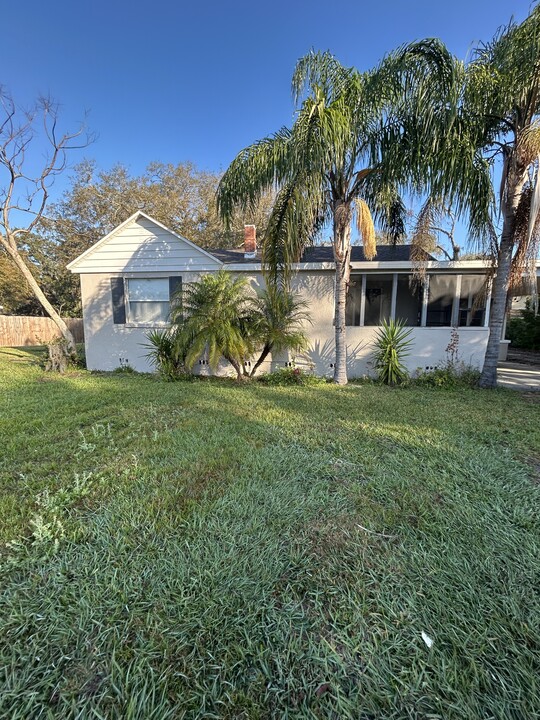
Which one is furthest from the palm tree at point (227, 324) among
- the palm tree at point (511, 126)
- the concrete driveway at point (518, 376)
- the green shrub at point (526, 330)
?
the green shrub at point (526, 330)

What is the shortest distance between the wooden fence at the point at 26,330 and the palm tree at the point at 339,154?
14.1 m

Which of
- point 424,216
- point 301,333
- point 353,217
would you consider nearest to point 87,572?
point 301,333

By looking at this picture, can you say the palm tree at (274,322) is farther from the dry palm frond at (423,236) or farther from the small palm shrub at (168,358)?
the dry palm frond at (423,236)

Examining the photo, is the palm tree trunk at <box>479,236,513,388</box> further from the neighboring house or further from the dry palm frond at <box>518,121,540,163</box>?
the dry palm frond at <box>518,121,540,163</box>

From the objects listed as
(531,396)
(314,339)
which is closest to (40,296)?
(314,339)

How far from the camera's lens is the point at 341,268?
678 cm

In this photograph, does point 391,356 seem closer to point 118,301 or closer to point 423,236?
point 423,236

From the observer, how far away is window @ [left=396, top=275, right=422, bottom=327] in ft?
26.3

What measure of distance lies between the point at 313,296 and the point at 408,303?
8.14ft

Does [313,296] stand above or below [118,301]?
above

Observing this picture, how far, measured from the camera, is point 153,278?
8.45 metres

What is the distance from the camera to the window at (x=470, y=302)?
7.50 metres

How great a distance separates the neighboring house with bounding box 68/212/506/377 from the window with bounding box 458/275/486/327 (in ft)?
0.07

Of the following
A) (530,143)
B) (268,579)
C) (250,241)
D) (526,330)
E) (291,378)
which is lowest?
(268,579)
